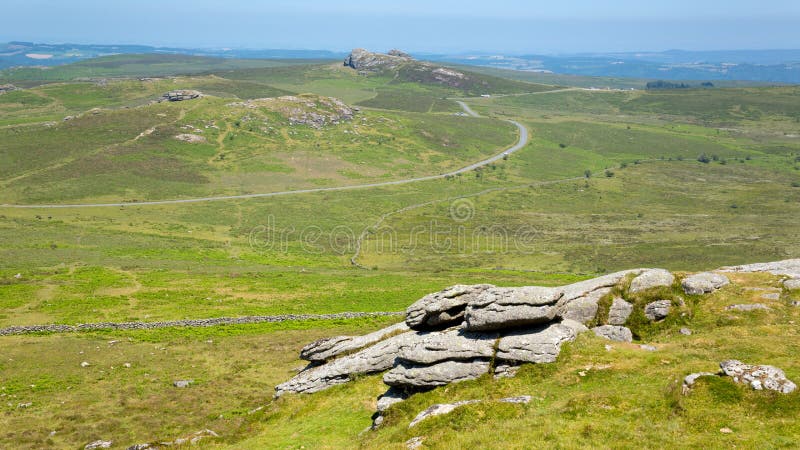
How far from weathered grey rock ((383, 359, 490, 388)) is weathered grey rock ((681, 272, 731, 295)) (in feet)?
58.0

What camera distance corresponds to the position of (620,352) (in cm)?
2980

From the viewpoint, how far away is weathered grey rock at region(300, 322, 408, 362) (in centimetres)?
3972

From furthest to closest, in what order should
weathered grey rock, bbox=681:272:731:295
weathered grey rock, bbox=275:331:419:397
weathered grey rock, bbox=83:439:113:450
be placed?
1. weathered grey rock, bbox=681:272:731:295
2. weathered grey rock, bbox=275:331:419:397
3. weathered grey rock, bbox=83:439:113:450

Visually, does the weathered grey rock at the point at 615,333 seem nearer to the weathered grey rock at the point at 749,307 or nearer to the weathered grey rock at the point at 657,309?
the weathered grey rock at the point at 657,309

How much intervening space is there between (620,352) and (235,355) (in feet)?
116

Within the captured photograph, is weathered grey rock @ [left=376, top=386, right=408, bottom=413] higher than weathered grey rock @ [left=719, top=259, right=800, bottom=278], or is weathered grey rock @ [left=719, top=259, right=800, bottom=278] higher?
weathered grey rock @ [left=719, top=259, right=800, bottom=278]

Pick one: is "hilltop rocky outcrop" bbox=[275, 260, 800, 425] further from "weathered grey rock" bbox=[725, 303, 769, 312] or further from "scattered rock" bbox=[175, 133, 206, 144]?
"scattered rock" bbox=[175, 133, 206, 144]

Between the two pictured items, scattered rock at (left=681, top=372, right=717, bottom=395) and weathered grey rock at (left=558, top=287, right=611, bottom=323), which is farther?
weathered grey rock at (left=558, top=287, right=611, bottom=323)

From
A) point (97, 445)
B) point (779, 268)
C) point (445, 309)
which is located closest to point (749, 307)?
point (779, 268)

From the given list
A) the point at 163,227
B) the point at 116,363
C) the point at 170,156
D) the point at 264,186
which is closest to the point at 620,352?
the point at 116,363

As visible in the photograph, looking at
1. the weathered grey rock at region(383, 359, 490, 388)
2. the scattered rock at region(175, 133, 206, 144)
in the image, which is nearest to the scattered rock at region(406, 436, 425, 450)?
the weathered grey rock at region(383, 359, 490, 388)

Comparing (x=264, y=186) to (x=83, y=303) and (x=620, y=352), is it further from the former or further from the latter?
(x=620, y=352)

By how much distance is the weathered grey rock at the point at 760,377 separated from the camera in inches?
875

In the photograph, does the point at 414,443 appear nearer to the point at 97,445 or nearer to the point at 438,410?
the point at 438,410
